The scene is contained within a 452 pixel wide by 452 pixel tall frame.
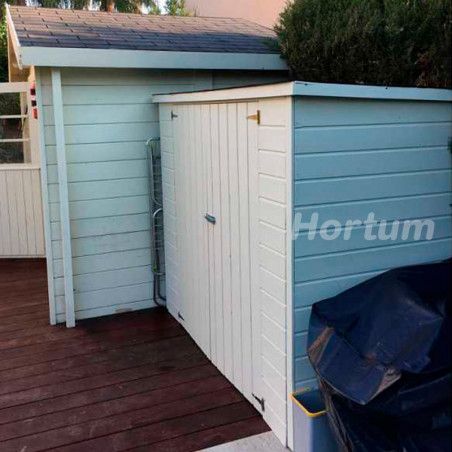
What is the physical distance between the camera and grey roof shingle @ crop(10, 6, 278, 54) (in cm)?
405

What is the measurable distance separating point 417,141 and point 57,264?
2708 mm

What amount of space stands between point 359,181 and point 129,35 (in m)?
2.82

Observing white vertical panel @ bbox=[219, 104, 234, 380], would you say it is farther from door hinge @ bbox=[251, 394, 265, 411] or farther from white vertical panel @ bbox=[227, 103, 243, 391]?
door hinge @ bbox=[251, 394, 265, 411]

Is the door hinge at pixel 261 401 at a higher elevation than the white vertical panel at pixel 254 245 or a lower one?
lower

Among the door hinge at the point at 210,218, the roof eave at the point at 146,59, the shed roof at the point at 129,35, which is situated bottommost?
the door hinge at the point at 210,218

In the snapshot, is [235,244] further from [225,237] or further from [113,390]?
[113,390]

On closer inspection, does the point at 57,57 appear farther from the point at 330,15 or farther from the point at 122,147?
the point at 330,15

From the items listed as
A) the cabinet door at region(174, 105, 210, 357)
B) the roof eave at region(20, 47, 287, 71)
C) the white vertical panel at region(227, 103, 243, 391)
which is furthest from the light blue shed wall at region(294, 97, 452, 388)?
the roof eave at region(20, 47, 287, 71)

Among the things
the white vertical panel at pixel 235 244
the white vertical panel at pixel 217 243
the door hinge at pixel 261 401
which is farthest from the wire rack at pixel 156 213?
the door hinge at pixel 261 401

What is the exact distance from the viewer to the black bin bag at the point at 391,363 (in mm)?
1780

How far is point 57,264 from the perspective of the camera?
408 centimetres

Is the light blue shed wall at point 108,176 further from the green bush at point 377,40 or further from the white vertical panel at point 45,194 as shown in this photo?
the green bush at point 377,40

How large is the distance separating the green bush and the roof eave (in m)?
0.48

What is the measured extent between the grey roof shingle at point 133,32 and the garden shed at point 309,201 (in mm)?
1453
